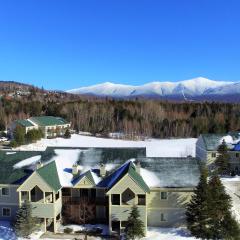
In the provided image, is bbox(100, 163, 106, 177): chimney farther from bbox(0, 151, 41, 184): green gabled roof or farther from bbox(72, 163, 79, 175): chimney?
bbox(0, 151, 41, 184): green gabled roof

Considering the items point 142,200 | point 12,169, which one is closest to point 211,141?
point 142,200

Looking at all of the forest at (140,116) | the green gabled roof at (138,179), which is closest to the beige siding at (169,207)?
the green gabled roof at (138,179)

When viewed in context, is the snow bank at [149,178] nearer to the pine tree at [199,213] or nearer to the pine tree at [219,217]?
the pine tree at [199,213]

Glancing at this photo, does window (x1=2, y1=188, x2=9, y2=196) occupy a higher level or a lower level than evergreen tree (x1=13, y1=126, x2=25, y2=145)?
lower

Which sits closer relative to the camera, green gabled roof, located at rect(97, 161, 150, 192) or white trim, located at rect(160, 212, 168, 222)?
green gabled roof, located at rect(97, 161, 150, 192)

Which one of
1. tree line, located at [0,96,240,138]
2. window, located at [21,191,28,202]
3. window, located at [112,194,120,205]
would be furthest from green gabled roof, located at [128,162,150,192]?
tree line, located at [0,96,240,138]

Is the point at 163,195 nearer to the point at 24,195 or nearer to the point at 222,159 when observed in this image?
the point at 24,195
